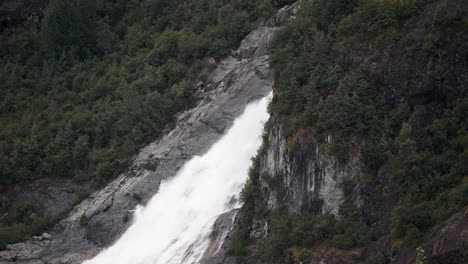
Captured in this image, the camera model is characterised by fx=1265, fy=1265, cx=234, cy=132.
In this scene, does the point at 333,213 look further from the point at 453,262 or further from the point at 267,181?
the point at 453,262

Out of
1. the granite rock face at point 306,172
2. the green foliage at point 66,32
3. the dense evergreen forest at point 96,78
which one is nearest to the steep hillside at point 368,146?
the granite rock face at point 306,172

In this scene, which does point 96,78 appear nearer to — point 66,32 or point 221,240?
point 66,32

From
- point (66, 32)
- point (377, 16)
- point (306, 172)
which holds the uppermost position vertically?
point (377, 16)

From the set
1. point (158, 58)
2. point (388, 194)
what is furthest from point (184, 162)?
point (388, 194)

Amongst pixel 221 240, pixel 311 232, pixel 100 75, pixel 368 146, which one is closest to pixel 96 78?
pixel 100 75

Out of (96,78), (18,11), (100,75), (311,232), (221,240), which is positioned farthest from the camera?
(18,11)

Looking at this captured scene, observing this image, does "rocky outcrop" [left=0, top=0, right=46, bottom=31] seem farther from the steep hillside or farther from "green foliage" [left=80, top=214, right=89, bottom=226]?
the steep hillside
